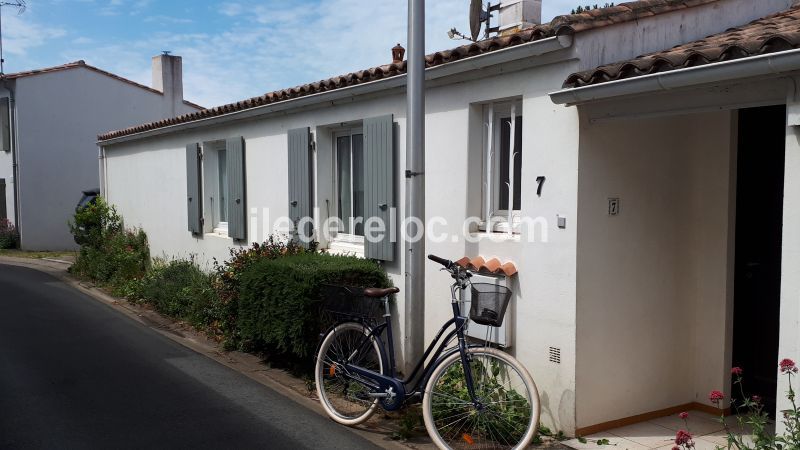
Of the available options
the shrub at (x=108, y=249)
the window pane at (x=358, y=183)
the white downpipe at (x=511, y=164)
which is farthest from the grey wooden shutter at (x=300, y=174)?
the shrub at (x=108, y=249)

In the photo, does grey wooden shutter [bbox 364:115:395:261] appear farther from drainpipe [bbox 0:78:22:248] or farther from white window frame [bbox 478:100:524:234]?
drainpipe [bbox 0:78:22:248]

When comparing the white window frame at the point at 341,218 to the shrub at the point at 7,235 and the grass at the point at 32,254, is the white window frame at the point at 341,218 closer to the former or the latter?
the grass at the point at 32,254

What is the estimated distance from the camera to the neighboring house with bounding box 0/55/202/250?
20.1 metres

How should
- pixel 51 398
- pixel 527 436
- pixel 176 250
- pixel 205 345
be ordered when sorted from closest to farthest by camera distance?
pixel 527 436, pixel 51 398, pixel 205 345, pixel 176 250

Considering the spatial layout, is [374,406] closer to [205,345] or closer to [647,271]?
[647,271]

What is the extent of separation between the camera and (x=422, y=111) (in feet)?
17.7

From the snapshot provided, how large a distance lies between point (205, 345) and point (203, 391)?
6.92 ft

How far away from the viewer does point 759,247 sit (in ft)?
17.5

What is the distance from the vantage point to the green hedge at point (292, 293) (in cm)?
629

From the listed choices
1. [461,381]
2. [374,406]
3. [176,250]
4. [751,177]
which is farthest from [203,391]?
[176,250]

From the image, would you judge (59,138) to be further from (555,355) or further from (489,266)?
(555,355)

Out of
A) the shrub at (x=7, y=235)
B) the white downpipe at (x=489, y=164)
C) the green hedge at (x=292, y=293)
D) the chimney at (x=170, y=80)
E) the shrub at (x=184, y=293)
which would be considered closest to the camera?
the white downpipe at (x=489, y=164)

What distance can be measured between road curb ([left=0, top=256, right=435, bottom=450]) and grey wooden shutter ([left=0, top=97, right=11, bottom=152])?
1010 cm

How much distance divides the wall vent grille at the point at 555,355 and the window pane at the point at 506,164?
4.00ft
